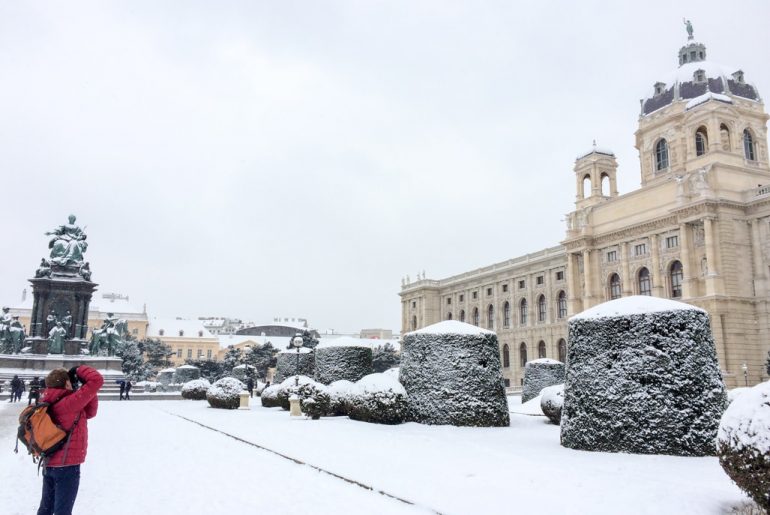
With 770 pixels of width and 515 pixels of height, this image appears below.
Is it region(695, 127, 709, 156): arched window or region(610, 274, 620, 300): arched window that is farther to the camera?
region(610, 274, 620, 300): arched window

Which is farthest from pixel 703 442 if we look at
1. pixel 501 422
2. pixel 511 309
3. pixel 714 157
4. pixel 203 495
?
pixel 511 309

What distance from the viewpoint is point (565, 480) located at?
27.3ft

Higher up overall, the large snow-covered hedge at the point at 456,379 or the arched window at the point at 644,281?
the arched window at the point at 644,281

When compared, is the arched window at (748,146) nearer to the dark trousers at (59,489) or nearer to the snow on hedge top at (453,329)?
the snow on hedge top at (453,329)

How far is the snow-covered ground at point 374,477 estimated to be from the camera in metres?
7.25

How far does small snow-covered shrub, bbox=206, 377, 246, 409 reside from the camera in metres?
26.5

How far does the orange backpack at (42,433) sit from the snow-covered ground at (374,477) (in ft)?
7.85

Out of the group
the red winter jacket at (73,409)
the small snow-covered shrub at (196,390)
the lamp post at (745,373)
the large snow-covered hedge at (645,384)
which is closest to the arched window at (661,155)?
the lamp post at (745,373)

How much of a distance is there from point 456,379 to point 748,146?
162 ft

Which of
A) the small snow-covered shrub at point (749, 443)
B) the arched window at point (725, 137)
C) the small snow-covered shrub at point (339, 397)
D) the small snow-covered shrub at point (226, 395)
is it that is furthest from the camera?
the arched window at point (725, 137)

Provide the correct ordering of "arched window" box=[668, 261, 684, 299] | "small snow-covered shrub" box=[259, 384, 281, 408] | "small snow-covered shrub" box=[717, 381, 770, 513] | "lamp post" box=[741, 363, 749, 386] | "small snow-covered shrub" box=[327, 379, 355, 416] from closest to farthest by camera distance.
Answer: "small snow-covered shrub" box=[717, 381, 770, 513] < "small snow-covered shrub" box=[327, 379, 355, 416] < "small snow-covered shrub" box=[259, 384, 281, 408] < "lamp post" box=[741, 363, 749, 386] < "arched window" box=[668, 261, 684, 299]

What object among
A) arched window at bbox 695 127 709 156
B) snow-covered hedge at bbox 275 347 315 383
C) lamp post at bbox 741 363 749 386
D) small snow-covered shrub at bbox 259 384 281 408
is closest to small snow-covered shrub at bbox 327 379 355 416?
small snow-covered shrub at bbox 259 384 281 408

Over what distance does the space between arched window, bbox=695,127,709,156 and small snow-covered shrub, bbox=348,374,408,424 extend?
147 feet

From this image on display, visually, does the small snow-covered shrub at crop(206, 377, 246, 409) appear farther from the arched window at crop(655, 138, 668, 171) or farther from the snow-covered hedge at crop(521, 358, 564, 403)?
the arched window at crop(655, 138, 668, 171)
